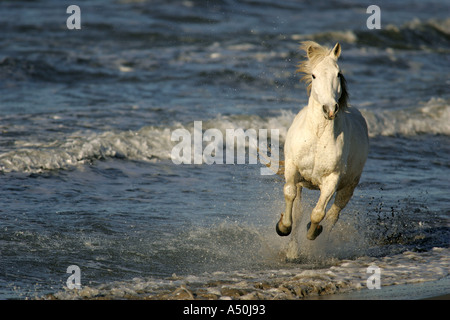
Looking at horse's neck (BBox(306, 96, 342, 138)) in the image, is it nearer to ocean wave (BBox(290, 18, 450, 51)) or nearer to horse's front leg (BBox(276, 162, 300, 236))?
horse's front leg (BBox(276, 162, 300, 236))

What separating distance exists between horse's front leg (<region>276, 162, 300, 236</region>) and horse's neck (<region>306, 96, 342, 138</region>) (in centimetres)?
48

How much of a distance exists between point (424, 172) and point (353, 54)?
10.8m

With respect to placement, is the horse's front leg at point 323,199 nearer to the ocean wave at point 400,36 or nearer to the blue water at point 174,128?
the blue water at point 174,128

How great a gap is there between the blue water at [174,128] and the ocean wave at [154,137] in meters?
0.04

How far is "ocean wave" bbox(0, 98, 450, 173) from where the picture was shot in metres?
9.27

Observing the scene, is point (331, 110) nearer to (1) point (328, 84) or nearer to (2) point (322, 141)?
(1) point (328, 84)

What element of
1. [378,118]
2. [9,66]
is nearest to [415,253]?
[378,118]

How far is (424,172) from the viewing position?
10.2 meters

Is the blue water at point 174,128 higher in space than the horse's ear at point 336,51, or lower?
lower

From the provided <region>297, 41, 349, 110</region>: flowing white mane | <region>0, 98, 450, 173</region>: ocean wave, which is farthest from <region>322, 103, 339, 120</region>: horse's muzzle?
<region>0, 98, 450, 173</region>: ocean wave

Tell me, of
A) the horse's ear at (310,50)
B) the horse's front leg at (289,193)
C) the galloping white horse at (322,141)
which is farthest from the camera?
the horse's front leg at (289,193)

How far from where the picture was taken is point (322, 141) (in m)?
5.71

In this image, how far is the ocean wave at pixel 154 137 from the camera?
9266 millimetres

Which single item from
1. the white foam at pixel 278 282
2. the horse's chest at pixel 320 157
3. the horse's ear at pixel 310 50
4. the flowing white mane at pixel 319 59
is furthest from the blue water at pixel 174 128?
the horse's ear at pixel 310 50
